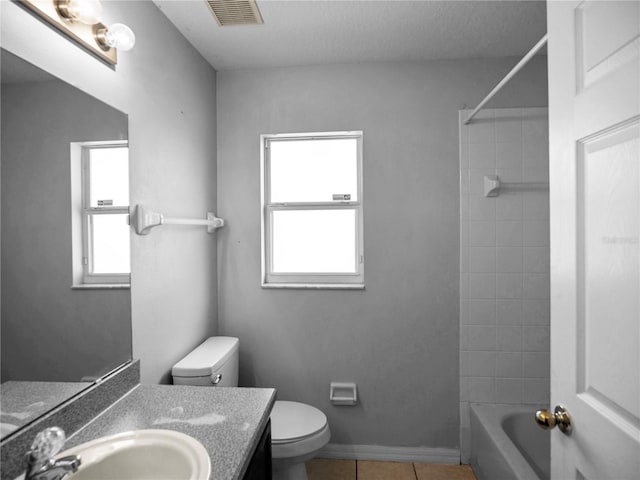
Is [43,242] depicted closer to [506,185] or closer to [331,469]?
[331,469]

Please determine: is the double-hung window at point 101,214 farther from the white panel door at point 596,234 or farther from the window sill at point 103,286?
the white panel door at point 596,234

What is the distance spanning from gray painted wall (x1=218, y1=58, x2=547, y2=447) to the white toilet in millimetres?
365

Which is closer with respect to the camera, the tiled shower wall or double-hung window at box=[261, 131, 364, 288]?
the tiled shower wall

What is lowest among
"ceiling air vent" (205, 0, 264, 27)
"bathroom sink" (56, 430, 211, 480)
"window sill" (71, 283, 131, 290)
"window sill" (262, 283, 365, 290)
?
"bathroom sink" (56, 430, 211, 480)

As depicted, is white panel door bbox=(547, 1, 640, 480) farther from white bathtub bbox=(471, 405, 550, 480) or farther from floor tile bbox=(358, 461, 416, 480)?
floor tile bbox=(358, 461, 416, 480)

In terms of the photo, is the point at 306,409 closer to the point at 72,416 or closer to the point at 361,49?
the point at 72,416

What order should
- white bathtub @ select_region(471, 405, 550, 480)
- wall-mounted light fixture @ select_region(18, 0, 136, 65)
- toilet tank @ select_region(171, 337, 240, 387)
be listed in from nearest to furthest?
1. wall-mounted light fixture @ select_region(18, 0, 136, 65)
2. toilet tank @ select_region(171, 337, 240, 387)
3. white bathtub @ select_region(471, 405, 550, 480)

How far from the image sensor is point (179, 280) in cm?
184

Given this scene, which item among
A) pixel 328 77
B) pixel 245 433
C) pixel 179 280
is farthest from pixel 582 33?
pixel 179 280

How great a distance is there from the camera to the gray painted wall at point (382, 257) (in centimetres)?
221

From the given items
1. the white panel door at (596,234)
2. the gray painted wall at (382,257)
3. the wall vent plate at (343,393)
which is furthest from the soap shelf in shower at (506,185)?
the wall vent plate at (343,393)

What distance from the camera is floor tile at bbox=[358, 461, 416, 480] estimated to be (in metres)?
2.07

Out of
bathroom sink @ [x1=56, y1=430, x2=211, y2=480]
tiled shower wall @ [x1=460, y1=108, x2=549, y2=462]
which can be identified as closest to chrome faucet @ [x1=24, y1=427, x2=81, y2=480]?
bathroom sink @ [x1=56, y1=430, x2=211, y2=480]

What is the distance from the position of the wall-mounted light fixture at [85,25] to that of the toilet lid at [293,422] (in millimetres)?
1677
